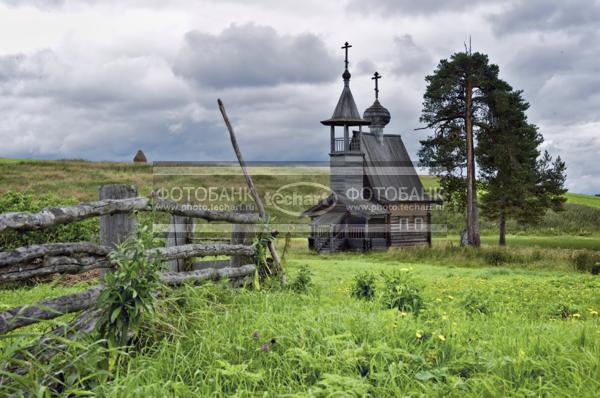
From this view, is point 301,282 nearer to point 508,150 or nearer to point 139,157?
point 508,150

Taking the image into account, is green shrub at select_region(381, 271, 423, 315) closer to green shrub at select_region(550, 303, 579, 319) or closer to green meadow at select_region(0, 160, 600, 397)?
green meadow at select_region(0, 160, 600, 397)

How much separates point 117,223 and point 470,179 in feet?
81.0

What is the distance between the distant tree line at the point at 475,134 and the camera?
2752 cm

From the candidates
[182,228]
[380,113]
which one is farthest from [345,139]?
[182,228]

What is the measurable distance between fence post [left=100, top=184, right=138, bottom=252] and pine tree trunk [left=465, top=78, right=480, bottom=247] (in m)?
23.9

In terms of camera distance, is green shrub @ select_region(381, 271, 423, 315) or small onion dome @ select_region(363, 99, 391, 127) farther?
small onion dome @ select_region(363, 99, 391, 127)

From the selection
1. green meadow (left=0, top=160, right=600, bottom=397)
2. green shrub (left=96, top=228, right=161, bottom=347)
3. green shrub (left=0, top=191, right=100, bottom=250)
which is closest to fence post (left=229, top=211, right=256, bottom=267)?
green meadow (left=0, top=160, right=600, bottom=397)

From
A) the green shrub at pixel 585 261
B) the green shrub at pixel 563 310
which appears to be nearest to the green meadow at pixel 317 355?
the green shrub at pixel 563 310

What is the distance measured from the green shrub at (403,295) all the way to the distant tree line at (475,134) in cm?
2132

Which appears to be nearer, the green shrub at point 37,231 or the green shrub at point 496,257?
the green shrub at point 37,231

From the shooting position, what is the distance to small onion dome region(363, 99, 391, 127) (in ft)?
110

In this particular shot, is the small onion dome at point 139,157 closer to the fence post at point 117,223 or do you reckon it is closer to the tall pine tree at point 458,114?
the tall pine tree at point 458,114

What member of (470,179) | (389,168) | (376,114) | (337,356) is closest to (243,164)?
(337,356)

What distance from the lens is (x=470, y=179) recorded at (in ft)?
91.1
